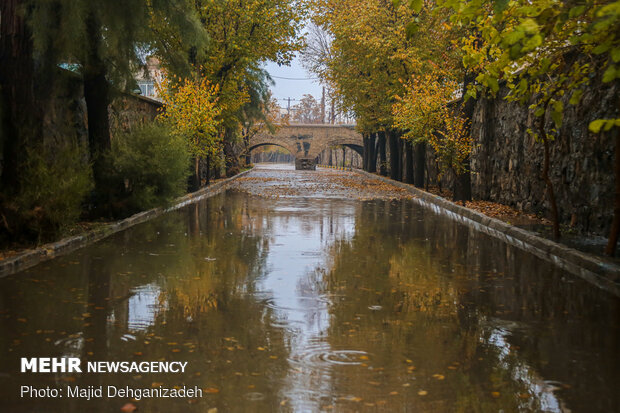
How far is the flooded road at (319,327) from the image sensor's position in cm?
451

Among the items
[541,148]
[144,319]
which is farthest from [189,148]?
[144,319]

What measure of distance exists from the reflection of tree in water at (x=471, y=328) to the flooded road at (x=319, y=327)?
21 mm

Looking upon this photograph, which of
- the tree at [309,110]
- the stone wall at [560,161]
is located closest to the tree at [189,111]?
the stone wall at [560,161]

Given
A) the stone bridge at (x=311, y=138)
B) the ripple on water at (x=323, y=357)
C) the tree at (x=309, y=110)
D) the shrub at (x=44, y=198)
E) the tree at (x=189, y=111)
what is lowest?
the ripple on water at (x=323, y=357)

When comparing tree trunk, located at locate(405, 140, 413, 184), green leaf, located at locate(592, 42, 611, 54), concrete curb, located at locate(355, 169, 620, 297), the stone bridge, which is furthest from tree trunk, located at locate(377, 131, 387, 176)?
green leaf, located at locate(592, 42, 611, 54)

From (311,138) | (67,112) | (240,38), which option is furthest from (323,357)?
(311,138)

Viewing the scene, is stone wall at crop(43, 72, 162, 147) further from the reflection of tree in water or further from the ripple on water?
the ripple on water

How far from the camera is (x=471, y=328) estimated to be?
6.24 metres

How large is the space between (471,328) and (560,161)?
9.27 meters

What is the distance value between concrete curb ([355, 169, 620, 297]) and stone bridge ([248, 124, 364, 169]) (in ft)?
212

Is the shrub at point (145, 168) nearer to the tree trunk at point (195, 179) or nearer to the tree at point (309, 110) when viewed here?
the tree trunk at point (195, 179)

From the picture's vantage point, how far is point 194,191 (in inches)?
1017

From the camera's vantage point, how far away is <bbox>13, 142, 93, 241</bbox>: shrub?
10.4 m

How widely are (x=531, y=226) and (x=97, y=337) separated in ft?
33.7
